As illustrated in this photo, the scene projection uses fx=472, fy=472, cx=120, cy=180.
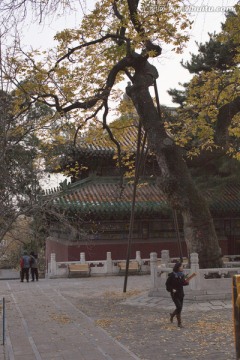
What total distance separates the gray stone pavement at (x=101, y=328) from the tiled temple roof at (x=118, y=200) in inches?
269

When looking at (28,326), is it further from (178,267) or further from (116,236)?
(116,236)

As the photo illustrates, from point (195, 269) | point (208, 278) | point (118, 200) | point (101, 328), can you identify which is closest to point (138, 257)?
point (118, 200)

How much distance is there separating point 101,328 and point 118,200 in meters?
14.0

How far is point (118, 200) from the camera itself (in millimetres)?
23594

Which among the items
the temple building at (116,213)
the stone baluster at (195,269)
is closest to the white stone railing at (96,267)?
the temple building at (116,213)

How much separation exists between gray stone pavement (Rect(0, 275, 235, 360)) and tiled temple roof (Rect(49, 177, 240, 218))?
682 centimetres

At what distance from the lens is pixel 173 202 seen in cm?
1309

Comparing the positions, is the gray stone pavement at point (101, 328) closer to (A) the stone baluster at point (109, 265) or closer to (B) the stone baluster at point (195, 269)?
(B) the stone baluster at point (195, 269)

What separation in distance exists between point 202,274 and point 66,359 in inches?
245

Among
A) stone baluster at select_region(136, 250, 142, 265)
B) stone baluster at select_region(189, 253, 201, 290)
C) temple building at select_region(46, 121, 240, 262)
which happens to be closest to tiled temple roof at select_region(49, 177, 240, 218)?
temple building at select_region(46, 121, 240, 262)

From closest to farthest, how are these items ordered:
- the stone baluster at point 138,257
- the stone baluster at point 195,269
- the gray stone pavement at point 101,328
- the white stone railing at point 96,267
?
the gray stone pavement at point 101,328
the stone baluster at point 195,269
the white stone railing at point 96,267
the stone baluster at point 138,257

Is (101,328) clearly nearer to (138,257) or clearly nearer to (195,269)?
(195,269)

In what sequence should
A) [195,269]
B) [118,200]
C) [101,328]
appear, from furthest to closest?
[118,200], [195,269], [101,328]

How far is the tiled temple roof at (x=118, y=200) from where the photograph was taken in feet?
74.0
